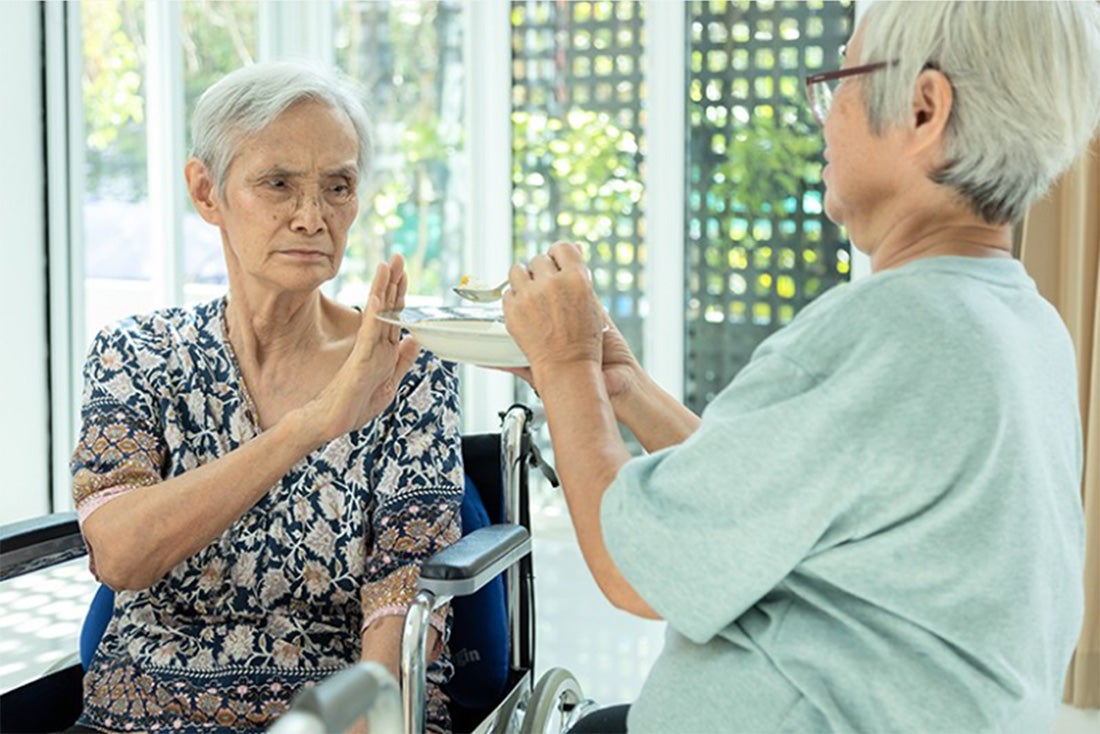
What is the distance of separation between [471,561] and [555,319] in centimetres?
36

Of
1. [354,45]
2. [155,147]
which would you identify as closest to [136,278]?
[155,147]

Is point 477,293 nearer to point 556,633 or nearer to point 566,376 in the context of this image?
point 566,376

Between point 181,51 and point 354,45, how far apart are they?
940mm

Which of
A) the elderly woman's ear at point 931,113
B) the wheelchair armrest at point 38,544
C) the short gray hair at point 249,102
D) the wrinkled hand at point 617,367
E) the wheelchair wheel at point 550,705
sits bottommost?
the wheelchair wheel at point 550,705

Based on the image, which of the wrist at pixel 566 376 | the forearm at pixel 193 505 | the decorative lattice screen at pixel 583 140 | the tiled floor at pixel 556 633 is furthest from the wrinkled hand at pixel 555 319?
the decorative lattice screen at pixel 583 140

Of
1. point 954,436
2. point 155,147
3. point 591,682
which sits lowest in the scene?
point 591,682

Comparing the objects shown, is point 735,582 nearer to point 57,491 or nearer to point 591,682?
point 591,682

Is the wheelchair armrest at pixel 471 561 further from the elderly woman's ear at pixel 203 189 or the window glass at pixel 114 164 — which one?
the window glass at pixel 114 164

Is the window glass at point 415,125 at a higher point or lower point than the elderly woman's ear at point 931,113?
higher

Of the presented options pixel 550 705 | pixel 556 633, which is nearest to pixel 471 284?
pixel 550 705

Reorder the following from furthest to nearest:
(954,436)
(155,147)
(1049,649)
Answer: (155,147)
(1049,649)
(954,436)

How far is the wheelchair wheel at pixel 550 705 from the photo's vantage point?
68.4 inches

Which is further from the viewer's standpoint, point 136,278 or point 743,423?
point 136,278

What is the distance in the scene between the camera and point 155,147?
4.07m
